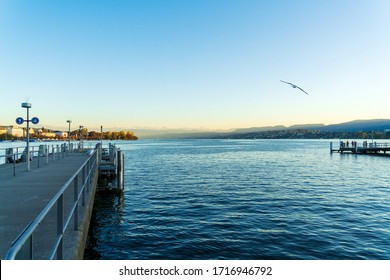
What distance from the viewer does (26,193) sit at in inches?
385

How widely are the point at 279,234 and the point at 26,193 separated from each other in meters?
9.34

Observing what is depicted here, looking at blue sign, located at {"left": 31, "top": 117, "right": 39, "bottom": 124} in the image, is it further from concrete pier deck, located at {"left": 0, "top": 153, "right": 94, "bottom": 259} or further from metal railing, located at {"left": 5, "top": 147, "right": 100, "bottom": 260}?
metal railing, located at {"left": 5, "top": 147, "right": 100, "bottom": 260}

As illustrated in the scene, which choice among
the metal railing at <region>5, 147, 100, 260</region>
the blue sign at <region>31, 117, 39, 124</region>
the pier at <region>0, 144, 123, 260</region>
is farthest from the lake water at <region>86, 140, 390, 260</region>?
the blue sign at <region>31, 117, 39, 124</region>

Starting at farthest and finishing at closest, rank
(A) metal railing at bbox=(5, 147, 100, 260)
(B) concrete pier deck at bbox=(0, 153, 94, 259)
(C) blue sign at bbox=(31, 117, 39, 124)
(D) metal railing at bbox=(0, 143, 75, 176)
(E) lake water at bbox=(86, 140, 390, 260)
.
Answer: (C) blue sign at bbox=(31, 117, 39, 124), (D) metal railing at bbox=(0, 143, 75, 176), (E) lake water at bbox=(86, 140, 390, 260), (B) concrete pier deck at bbox=(0, 153, 94, 259), (A) metal railing at bbox=(5, 147, 100, 260)

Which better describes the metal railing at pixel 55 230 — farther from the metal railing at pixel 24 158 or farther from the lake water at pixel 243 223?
the metal railing at pixel 24 158

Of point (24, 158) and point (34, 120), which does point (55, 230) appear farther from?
point (24, 158)

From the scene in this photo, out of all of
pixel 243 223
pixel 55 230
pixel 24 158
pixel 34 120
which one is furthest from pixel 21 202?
pixel 24 158

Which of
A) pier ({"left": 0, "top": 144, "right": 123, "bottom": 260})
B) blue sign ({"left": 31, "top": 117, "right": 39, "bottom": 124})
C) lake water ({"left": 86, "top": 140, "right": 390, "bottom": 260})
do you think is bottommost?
lake water ({"left": 86, "top": 140, "right": 390, "bottom": 260})

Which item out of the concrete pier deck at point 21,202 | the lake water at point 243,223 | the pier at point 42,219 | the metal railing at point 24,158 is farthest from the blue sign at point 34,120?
the lake water at point 243,223
